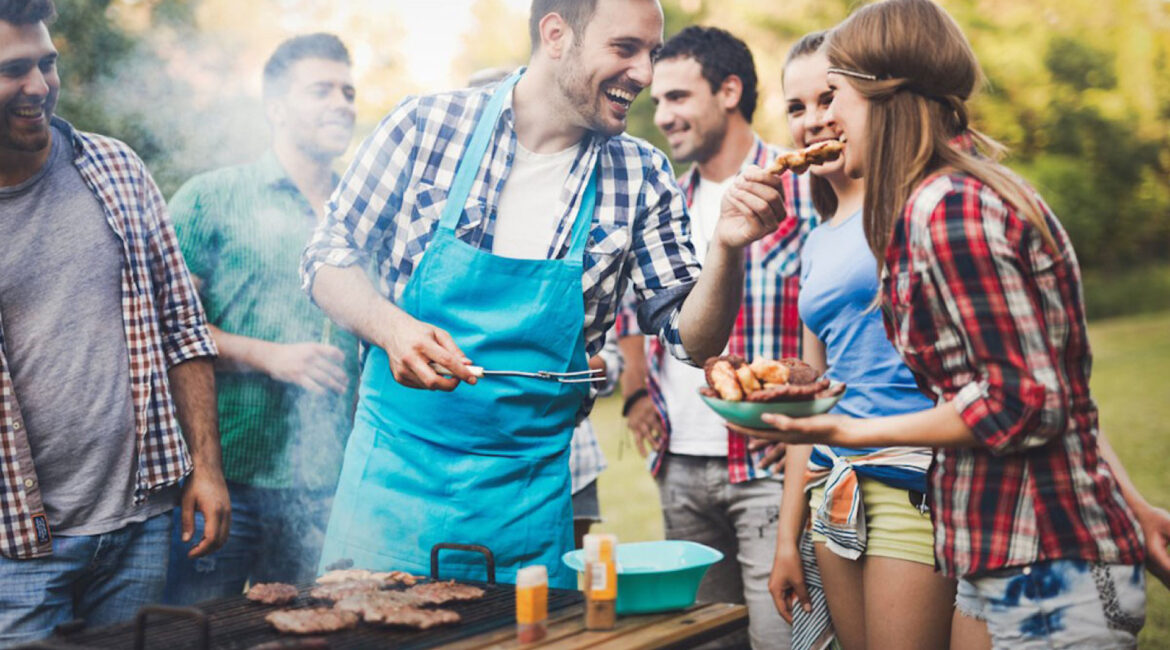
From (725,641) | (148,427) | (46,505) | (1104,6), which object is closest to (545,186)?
(148,427)

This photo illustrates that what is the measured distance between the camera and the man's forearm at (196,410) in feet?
9.59

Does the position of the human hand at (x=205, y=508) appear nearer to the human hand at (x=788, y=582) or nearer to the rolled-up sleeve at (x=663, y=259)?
the rolled-up sleeve at (x=663, y=259)

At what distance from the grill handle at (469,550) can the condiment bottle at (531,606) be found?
0.46 meters

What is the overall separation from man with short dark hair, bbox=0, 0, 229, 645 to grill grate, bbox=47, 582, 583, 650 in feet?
1.42

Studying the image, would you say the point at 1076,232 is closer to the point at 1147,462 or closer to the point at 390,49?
the point at 1147,462

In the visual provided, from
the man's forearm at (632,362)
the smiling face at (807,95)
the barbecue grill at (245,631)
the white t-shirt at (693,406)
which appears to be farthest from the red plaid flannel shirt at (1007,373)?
the man's forearm at (632,362)

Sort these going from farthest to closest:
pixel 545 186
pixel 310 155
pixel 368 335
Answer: pixel 310 155, pixel 545 186, pixel 368 335

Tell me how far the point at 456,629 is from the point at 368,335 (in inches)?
33.7

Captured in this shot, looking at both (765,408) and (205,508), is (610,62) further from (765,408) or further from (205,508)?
(205,508)

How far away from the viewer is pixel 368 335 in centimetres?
262

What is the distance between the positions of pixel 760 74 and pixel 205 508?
54.1 feet

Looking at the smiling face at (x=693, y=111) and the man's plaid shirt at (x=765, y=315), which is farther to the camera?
the smiling face at (x=693, y=111)

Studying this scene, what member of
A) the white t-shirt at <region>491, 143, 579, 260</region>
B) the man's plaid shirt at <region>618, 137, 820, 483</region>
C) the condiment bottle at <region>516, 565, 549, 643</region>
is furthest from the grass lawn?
the condiment bottle at <region>516, 565, 549, 643</region>

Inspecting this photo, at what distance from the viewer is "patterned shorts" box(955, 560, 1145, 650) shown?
6.07 feet
